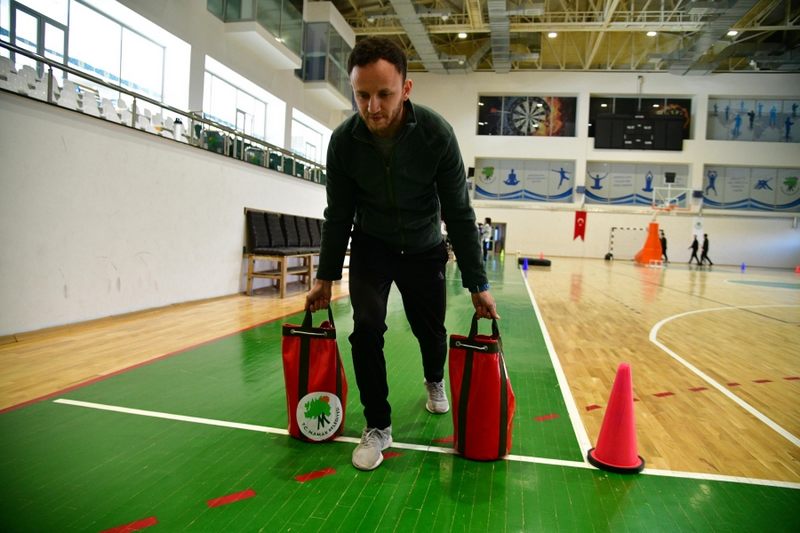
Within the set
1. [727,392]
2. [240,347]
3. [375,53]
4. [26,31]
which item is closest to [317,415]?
[375,53]

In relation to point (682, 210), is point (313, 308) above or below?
below

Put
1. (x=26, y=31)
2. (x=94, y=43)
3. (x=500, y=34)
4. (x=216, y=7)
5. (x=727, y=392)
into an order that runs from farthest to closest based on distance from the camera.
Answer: (x=500, y=34) < (x=216, y=7) < (x=94, y=43) < (x=26, y=31) < (x=727, y=392)

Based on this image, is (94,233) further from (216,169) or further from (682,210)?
(682,210)

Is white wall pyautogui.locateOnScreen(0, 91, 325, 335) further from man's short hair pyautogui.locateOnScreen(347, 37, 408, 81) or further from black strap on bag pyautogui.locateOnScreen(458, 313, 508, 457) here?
black strap on bag pyautogui.locateOnScreen(458, 313, 508, 457)

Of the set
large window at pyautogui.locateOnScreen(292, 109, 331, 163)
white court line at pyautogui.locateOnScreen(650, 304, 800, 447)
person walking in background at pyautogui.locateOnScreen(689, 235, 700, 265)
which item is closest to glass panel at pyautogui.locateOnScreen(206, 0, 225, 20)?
large window at pyautogui.locateOnScreen(292, 109, 331, 163)

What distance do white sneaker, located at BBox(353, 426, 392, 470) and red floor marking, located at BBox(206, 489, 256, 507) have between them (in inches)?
17.1

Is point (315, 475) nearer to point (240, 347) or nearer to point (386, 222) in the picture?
point (386, 222)

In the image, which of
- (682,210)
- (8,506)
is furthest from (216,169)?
(682,210)

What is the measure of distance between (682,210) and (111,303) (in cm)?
2341

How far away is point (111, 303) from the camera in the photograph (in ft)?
16.7

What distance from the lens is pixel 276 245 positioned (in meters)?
8.13

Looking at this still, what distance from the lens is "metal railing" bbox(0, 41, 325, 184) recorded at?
4285 mm

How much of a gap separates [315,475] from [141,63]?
35.3 ft

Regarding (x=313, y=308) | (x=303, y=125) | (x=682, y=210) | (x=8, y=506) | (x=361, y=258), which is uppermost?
(x=303, y=125)
